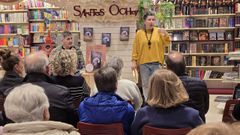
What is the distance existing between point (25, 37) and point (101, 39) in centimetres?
425

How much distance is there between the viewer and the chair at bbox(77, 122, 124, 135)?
2.49 metres

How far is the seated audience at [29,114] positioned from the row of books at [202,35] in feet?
22.8

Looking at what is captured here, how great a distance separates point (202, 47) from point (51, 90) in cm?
649

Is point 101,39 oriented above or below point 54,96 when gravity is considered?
above

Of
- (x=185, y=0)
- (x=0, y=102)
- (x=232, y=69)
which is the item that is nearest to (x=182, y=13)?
(x=185, y=0)

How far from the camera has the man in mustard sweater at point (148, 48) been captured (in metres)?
5.35

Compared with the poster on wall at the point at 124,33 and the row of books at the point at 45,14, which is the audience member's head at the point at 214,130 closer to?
the poster on wall at the point at 124,33

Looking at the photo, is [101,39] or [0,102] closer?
[0,102]

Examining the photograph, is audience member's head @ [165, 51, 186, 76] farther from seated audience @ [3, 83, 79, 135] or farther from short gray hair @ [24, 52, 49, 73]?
seated audience @ [3, 83, 79, 135]

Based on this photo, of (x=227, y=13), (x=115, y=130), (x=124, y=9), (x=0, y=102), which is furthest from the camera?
(x=227, y=13)

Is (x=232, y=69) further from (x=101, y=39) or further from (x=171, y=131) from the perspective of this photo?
(x=171, y=131)

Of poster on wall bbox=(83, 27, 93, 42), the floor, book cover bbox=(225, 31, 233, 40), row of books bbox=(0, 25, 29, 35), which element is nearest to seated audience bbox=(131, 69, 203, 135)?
the floor

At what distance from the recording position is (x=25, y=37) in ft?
31.1

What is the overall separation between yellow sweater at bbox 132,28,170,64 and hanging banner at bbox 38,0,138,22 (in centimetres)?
43
